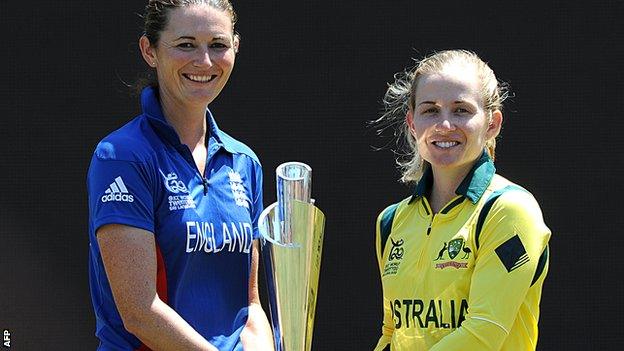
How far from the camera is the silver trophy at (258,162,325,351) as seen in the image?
229 centimetres

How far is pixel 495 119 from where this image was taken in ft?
8.09

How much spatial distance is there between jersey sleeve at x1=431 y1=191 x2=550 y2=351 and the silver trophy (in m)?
0.28

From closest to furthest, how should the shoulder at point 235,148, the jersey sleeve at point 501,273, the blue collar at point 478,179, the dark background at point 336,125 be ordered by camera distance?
1. the jersey sleeve at point 501,273
2. the blue collar at point 478,179
3. the shoulder at point 235,148
4. the dark background at point 336,125

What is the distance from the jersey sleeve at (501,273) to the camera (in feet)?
7.23

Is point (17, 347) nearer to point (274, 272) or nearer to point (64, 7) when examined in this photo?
point (64, 7)

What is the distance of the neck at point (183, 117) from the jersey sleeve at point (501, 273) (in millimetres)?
666

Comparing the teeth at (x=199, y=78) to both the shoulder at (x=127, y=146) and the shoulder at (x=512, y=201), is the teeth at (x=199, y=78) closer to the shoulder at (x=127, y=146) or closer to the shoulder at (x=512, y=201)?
the shoulder at (x=127, y=146)

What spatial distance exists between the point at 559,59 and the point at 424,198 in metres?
1.57

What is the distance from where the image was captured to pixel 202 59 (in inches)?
94.4

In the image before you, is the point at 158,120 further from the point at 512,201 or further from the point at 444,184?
the point at 512,201

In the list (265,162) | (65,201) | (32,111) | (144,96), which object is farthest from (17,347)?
(144,96)

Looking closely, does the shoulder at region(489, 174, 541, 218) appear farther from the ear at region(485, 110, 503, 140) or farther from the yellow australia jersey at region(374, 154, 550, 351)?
the ear at region(485, 110, 503, 140)

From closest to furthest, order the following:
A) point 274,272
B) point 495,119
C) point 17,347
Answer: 1. point 274,272
2. point 495,119
3. point 17,347

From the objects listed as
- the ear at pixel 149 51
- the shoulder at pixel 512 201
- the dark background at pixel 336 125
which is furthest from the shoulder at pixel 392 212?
the dark background at pixel 336 125
